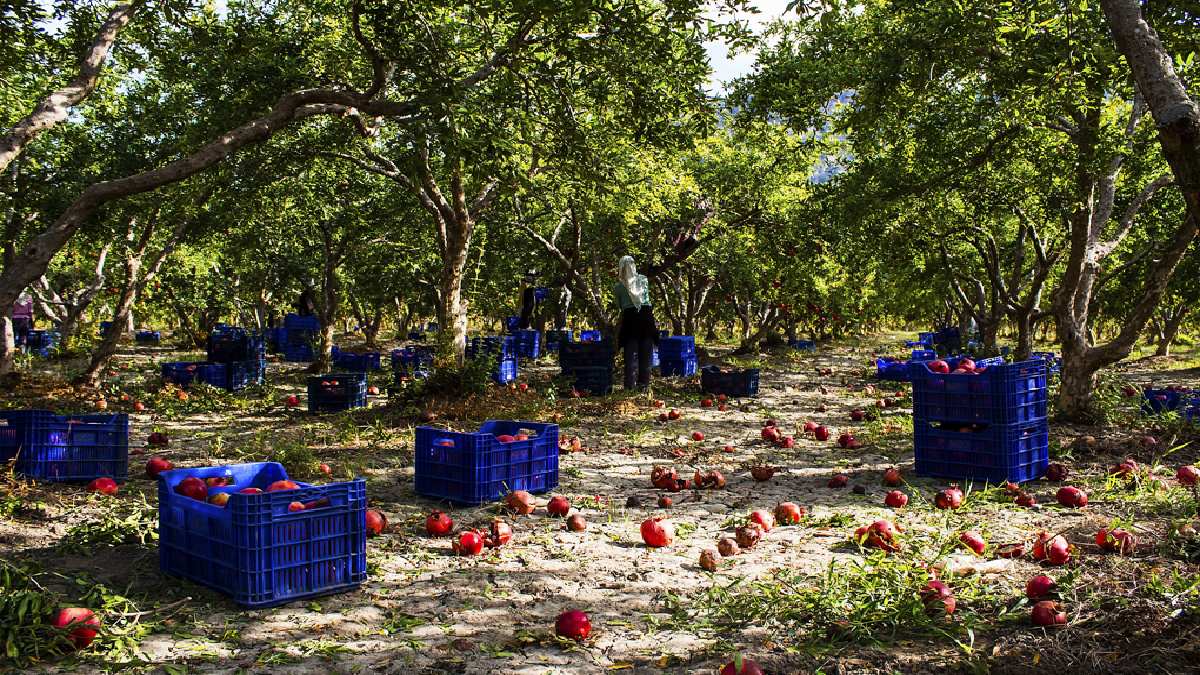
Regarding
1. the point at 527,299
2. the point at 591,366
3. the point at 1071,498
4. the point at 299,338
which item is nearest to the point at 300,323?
the point at 299,338

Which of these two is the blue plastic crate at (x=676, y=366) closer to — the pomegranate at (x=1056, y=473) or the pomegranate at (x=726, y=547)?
the pomegranate at (x=1056, y=473)

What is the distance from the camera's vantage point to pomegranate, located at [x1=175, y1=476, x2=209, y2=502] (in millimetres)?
5035

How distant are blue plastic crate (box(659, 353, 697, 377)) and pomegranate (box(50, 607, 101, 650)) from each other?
1557 cm

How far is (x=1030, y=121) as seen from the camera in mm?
9727

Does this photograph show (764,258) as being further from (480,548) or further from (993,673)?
(993,673)

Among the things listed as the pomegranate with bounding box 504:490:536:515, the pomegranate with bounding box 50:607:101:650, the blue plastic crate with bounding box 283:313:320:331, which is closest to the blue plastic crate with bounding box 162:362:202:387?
the blue plastic crate with bounding box 283:313:320:331

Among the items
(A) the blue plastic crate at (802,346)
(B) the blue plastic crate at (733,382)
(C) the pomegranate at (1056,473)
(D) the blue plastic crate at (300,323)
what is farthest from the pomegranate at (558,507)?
(A) the blue plastic crate at (802,346)

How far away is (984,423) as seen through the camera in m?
7.46

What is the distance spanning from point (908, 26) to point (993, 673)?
7505 mm

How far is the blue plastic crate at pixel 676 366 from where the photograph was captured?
61.9ft

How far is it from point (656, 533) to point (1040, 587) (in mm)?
2353

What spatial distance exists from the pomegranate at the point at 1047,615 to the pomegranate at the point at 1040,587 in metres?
0.25

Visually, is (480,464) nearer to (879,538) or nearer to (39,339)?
(879,538)

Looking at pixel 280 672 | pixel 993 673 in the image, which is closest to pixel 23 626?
pixel 280 672
